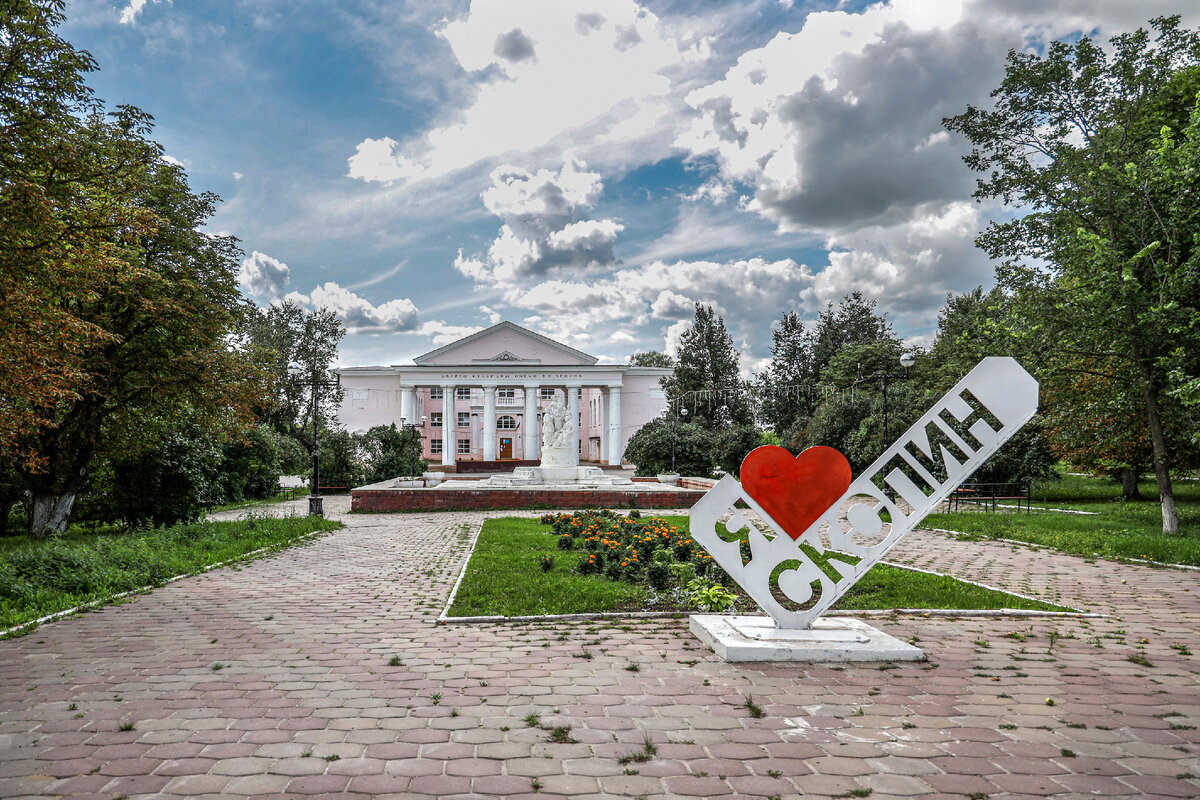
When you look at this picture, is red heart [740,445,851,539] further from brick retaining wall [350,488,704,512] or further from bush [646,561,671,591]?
brick retaining wall [350,488,704,512]

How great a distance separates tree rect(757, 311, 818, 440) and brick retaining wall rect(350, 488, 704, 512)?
25.4 m

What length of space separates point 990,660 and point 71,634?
7.68 m

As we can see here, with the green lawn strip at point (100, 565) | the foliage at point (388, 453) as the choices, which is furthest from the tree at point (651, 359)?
the green lawn strip at point (100, 565)

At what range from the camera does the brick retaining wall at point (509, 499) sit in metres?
20.5

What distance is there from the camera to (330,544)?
13.0 metres

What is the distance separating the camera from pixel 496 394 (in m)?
50.2

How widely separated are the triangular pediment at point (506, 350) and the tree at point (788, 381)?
12585 millimetres

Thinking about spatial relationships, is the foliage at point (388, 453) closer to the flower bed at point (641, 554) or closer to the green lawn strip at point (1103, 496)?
the flower bed at point (641, 554)

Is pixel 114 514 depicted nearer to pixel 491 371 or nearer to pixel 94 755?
pixel 94 755

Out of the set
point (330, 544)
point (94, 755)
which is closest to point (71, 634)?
point (94, 755)

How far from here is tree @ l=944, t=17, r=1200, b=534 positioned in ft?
39.3

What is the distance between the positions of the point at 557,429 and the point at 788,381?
26.7 meters

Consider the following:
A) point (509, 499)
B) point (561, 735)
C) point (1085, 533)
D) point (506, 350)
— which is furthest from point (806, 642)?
point (506, 350)

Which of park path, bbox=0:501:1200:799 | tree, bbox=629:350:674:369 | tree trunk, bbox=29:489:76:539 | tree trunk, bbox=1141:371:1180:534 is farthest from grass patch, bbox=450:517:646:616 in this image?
tree, bbox=629:350:674:369
